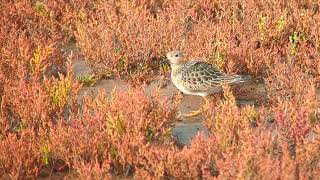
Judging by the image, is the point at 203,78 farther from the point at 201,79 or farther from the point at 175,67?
the point at 175,67

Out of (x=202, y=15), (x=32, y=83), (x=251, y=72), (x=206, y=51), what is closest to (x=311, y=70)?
(x=251, y=72)

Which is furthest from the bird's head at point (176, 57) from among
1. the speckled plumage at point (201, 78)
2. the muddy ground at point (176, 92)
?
the muddy ground at point (176, 92)

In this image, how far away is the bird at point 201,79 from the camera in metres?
5.39

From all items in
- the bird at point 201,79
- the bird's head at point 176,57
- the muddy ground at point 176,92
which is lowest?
the muddy ground at point 176,92

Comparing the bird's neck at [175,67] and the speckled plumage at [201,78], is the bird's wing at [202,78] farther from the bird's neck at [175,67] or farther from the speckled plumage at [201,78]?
the bird's neck at [175,67]

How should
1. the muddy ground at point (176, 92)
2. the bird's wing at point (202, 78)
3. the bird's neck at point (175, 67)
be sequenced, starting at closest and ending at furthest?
the muddy ground at point (176, 92)
the bird's wing at point (202, 78)
the bird's neck at point (175, 67)

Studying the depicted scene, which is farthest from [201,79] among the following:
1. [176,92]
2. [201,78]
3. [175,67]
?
[176,92]

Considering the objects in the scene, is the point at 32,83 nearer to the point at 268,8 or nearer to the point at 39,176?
the point at 39,176

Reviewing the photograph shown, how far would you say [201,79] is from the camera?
5.39 meters

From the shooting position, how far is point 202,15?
298 inches

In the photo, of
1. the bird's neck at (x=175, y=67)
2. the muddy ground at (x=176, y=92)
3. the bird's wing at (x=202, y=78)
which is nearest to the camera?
the muddy ground at (x=176, y=92)

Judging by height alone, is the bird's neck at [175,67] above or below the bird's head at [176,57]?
below

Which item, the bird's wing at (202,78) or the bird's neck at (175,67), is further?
the bird's neck at (175,67)

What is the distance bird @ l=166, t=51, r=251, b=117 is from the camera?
17.7 feet
